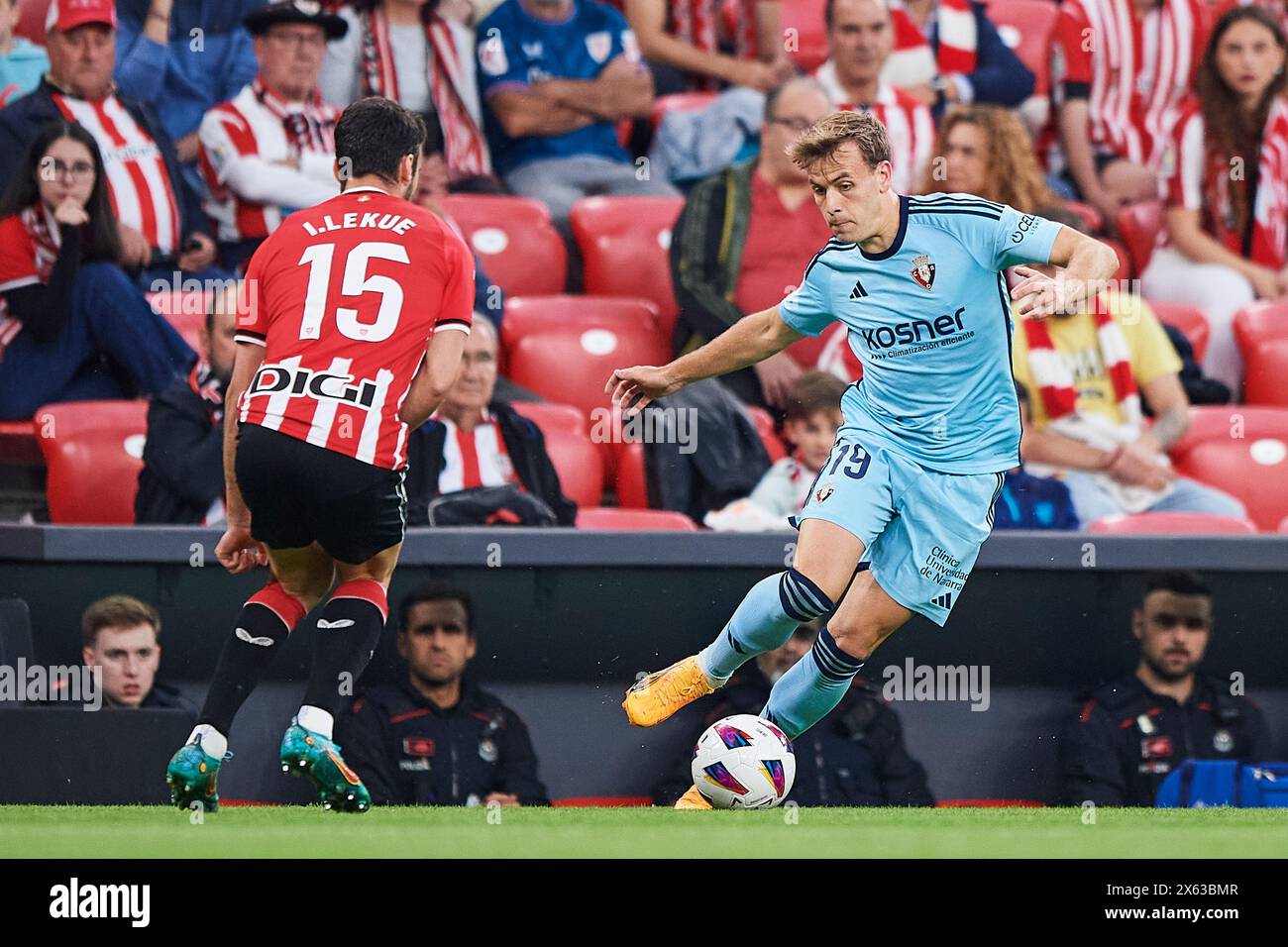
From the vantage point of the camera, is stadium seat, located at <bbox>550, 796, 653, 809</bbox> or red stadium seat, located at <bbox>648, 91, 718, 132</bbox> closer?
stadium seat, located at <bbox>550, 796, 653, 809</bbox>

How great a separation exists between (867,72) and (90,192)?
3277 mm

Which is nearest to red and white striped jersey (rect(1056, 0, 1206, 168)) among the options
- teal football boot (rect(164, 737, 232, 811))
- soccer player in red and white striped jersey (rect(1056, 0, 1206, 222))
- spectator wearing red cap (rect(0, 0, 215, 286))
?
soccer player in red and white striped jersey (rect(1056, 0, 1206, 222))

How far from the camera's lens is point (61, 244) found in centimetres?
686

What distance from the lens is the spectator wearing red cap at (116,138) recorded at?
7180 mm

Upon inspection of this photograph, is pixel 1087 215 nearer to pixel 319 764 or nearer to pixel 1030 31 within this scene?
pixel 1030 31

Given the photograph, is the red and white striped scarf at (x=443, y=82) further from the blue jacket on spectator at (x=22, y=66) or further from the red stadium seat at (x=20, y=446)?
the red stadium seat at (x=20, y=446)

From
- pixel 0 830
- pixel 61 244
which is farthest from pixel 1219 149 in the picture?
pixel 0 830

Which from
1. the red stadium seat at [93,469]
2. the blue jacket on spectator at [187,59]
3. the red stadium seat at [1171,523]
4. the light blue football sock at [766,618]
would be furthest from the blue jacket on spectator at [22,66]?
the red stadium seat at [1171,523]

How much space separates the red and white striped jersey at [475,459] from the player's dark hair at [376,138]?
1779mm

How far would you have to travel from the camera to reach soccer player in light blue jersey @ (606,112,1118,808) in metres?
4.88

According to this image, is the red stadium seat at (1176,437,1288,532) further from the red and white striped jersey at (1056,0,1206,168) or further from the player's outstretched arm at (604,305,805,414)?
the player's outstretched arm at (604,305,805,414)

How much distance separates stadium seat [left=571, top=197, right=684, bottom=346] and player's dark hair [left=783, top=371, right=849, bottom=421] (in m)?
1.44
